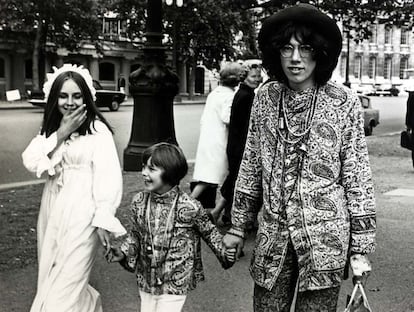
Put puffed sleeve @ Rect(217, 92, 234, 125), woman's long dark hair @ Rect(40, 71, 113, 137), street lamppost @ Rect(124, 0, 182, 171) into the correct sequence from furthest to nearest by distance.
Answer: street lamppost @ Rect(124, 0, 182, 171) → puffed sleeve @ Rect(217, 92, 234, 125) → woman's long dark hair @ Rect(40, 71, 113, 137)

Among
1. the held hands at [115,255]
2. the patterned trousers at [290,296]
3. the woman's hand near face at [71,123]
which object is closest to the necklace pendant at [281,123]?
the patterned trousers at [290,296]

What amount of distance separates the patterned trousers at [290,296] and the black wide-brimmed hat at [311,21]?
36.5 inches

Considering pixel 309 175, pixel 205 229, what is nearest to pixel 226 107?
pixel 205 229

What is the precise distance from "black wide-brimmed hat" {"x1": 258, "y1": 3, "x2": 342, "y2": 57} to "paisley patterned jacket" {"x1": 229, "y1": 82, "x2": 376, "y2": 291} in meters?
0.22

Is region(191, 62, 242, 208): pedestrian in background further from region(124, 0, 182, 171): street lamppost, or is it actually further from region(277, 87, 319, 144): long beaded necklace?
region(277, 87, 319, 144): long beaded necklace

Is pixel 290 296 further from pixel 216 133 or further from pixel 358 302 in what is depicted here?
pixel 216 133

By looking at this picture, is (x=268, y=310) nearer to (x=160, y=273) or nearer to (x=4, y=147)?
(x=160, y=273)

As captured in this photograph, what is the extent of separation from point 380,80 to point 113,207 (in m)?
104

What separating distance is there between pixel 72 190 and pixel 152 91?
7869mm

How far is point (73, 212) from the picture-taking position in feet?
14.3

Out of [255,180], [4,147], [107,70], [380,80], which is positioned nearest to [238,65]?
[255,180]

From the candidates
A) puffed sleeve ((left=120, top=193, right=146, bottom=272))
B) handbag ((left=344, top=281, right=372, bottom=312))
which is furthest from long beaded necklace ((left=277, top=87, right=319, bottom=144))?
puffed sleeve ((left=120, top=193, right=146, bottom=272))

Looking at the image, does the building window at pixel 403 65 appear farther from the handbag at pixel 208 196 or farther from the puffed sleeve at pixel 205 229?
the puffed sleeve at pixel 205 229

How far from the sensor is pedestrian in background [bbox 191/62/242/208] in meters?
7.95
